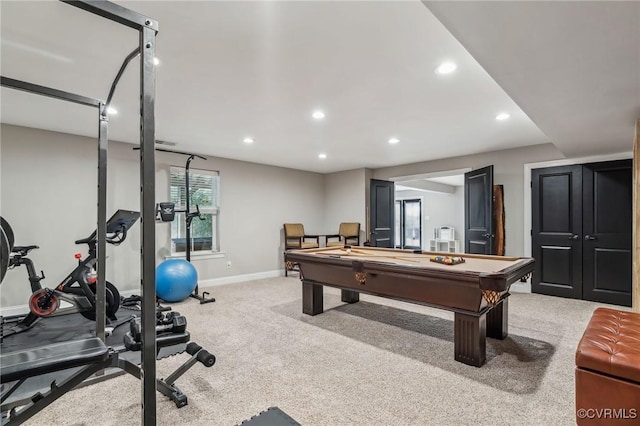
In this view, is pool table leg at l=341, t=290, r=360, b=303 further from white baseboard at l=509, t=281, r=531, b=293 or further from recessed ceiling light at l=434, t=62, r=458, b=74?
recessed ceiling light at l=434, t=62, r=458, b=74

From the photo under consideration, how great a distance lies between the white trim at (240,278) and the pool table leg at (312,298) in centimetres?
246

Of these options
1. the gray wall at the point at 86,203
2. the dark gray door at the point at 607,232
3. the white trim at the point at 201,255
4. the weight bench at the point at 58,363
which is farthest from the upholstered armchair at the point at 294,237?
the weight bench at the point at 58,363

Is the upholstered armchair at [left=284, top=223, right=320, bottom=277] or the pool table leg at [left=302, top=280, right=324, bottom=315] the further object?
the upholstered armchair at [left=284, top=223, right=320, bottom=277]

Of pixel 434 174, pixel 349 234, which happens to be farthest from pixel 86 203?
pixel 434 174

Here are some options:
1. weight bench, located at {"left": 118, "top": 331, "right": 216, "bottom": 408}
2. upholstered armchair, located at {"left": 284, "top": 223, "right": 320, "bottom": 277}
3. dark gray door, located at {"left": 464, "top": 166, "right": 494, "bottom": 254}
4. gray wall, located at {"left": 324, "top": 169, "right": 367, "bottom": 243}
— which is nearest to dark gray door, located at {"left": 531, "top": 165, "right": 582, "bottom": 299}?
dark gray door, located at {"left": 464, "top": 166, "right": 494, "bottom": 254}

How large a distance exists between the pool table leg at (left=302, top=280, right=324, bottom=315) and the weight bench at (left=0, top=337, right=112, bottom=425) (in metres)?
2.37

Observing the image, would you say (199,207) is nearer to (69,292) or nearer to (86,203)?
(86,203)

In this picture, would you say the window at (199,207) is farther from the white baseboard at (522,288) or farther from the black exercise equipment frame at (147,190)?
the white baseboard at (522,288)

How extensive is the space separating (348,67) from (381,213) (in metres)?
4.77

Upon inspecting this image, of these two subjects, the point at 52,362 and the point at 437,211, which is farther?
the point at 437,211

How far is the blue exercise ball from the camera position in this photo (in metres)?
4.18

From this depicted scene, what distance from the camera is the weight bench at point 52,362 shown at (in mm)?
1263

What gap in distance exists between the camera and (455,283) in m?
2.40

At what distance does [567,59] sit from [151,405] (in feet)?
9.14
